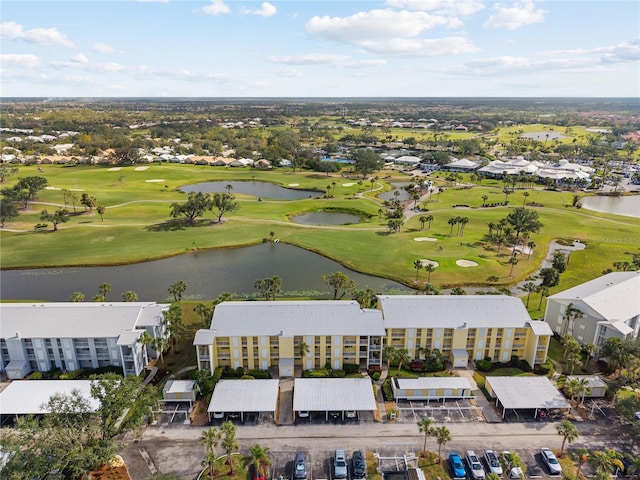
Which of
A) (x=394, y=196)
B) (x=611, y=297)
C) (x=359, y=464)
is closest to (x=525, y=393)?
(x=359, y=464)

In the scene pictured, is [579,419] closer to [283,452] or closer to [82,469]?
[283,452]

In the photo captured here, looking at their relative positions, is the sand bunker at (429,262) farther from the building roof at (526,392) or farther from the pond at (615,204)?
the pond at (615,204)

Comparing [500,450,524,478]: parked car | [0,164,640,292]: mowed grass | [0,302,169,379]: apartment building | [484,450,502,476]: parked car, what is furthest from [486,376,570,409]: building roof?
[0,302,169,379]: apartment building

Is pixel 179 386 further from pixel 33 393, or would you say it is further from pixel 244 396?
pixel 33 393

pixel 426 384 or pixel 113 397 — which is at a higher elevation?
pixel 113 397

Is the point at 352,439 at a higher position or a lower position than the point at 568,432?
lower

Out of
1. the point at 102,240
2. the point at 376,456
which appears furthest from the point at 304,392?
the point at 102,240

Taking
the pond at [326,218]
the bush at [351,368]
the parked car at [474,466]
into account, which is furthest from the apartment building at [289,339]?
the pond at [326,218]
